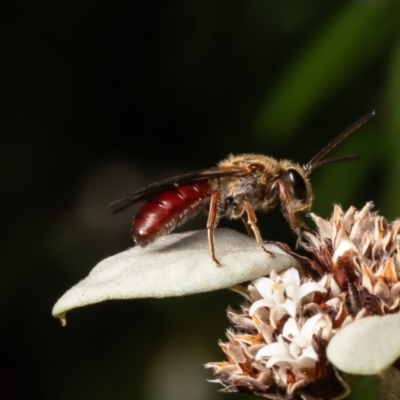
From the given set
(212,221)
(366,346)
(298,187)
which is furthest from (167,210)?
(366,346)

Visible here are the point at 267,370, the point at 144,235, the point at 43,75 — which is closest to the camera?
the point at 267,370

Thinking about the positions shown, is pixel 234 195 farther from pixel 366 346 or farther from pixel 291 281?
pixel 366 346

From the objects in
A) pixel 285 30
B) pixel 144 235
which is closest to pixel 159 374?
pixel 285 30

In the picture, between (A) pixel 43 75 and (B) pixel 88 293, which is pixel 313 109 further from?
(B) pixel 88 293

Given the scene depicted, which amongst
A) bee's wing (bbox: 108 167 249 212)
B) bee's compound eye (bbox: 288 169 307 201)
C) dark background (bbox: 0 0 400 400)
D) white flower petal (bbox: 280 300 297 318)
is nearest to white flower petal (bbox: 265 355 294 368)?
white flower petal (bbox: 280 300 297 318)

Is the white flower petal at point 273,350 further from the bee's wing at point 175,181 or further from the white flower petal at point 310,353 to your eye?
the bee's wing at point 175,181

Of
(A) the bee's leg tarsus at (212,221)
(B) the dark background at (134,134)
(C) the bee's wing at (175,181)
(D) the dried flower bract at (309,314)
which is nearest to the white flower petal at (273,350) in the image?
(D) the dried flower bract at (309,314)
